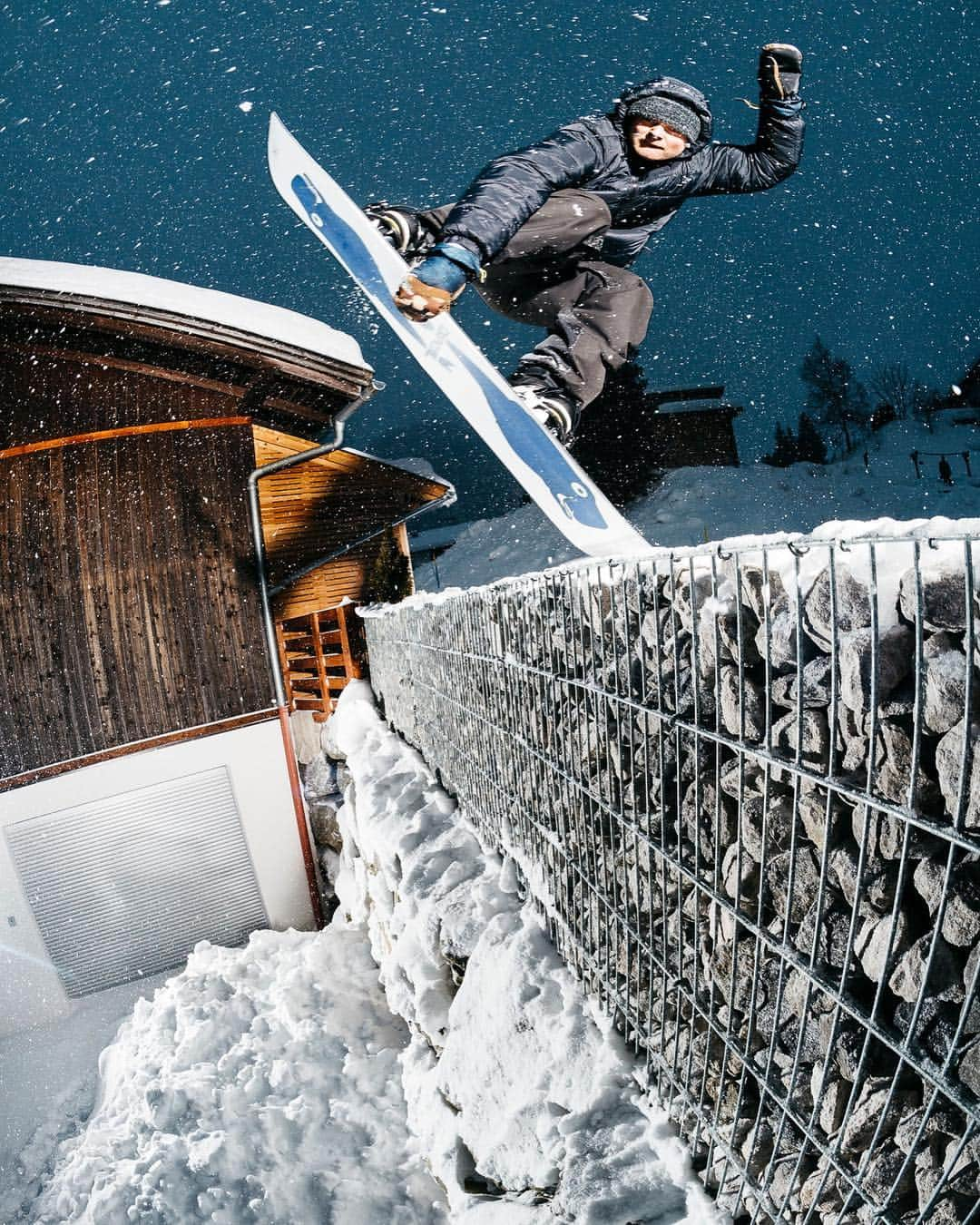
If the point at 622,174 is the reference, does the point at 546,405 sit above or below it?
below

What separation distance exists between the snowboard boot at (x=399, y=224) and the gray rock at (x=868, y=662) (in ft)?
16.2

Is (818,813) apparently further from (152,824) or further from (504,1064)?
(152,824)

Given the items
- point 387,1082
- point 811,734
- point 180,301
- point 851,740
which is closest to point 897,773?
point 851,740

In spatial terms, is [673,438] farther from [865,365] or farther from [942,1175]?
[942,1175]

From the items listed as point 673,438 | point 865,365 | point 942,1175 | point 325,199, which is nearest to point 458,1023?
point 942,1175

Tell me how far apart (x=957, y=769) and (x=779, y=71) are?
554 cm

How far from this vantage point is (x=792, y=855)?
1411 mm

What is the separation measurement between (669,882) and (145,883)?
10608mm

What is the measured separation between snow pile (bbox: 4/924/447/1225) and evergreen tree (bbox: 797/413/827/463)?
3945 centimetres

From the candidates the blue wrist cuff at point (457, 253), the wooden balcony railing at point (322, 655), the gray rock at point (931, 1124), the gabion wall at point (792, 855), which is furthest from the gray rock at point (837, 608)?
the wooden balcony railing at point (322, 655)

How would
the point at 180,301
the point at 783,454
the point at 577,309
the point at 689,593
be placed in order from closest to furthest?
the point at 689,593 → the point at 577,309 → the point at 180,301 → the point at 783,454

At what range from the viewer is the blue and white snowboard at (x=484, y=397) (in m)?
5.14

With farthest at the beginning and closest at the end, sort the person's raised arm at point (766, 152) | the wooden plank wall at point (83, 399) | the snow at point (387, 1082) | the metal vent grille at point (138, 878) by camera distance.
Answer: the metal vent grille at point (138, 878) → the wooden plank wall at point (83, 399) → the person's raised arm at point (766, 152) → the snow at point (387, 1082)

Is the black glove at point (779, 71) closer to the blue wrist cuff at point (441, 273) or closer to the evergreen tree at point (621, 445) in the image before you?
the blue wrist cuff at point (441, 273)
